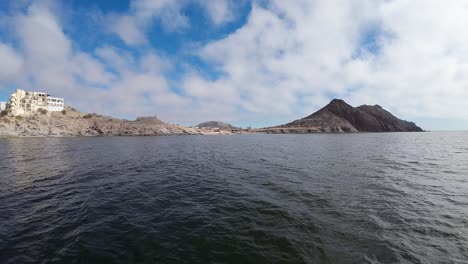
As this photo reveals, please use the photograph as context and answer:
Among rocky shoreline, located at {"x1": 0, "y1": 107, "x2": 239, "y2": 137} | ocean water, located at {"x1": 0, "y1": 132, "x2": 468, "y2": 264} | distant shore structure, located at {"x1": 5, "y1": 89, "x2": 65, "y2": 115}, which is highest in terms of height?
distant shore structure, located at {"x1": 5, "y1": 89, "x2": 65, "y2": 115}

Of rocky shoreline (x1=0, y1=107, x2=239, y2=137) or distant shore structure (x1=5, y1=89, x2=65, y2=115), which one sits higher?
distant shore structure (x1=5, y1=89, x2=65, y2=115)

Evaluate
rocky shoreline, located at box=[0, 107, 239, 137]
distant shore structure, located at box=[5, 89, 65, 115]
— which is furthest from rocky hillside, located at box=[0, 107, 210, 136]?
distant shore structure, located at box=[5, 89, 65, 115]

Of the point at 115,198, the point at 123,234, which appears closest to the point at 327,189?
the point at 123,234

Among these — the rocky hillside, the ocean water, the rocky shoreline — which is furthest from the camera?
the rocky hillside

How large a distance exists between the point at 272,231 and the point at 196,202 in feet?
22.4

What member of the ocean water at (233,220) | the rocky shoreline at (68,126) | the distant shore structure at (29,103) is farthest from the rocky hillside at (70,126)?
the ocean water at (233,220)

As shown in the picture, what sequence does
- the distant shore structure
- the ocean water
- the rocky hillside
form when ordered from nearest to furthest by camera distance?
1. the ocean water
2. the rocky hillside
3. the distant shore structure

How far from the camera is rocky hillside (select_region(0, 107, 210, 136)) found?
5064 inches

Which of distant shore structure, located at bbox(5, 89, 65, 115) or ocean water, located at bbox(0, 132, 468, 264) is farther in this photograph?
distant shore structure, located at bbox(5, 89, 65, 115)

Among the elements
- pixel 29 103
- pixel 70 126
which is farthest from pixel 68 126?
pixel 29 103

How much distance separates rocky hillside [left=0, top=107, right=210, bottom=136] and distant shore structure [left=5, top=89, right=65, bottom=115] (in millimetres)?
7747

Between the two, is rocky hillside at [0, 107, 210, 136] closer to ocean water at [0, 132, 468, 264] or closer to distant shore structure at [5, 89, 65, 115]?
distant shore structure at [5, 89, 65, 115]

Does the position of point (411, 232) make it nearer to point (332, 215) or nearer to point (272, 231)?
point (332, 215)

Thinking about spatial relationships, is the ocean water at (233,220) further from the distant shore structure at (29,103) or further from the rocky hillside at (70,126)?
the distant shore structure at (29,103)
